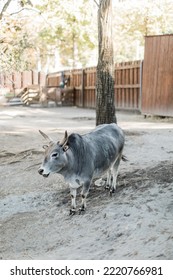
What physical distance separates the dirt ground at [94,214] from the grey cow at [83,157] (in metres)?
0.39

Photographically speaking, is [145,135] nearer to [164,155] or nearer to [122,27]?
[164,155]

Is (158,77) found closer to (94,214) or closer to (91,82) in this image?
(91,82)

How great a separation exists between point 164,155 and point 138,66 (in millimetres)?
11652

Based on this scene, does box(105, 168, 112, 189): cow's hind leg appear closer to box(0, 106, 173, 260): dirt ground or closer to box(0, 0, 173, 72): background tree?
box(0, 106, 173, 260): dirt ground

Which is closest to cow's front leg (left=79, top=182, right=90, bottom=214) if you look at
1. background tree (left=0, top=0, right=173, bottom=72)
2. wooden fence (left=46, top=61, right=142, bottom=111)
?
background tree (left=0, top=0, right=173, bottom=72)

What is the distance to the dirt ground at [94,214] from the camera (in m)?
5.28

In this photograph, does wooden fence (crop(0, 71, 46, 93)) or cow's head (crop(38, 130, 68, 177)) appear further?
wooden fence (crop(0, 71, 46, 93))

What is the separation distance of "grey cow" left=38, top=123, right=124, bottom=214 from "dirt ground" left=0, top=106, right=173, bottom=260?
39 cm

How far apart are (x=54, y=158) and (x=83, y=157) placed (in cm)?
55

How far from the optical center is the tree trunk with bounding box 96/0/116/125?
1041 centimetres

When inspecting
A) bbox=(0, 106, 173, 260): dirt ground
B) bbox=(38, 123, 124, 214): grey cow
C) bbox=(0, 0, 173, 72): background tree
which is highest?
bbox=(0, 0, 173, 72): background tree

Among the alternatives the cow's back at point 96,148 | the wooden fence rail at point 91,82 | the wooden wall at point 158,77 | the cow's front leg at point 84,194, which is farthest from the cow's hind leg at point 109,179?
the wooden wall at point 158,77

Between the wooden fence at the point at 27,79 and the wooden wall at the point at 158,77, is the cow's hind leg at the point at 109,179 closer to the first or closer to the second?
the wooden wall at the point at 158,77

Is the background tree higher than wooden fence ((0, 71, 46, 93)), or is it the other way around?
the background tree
